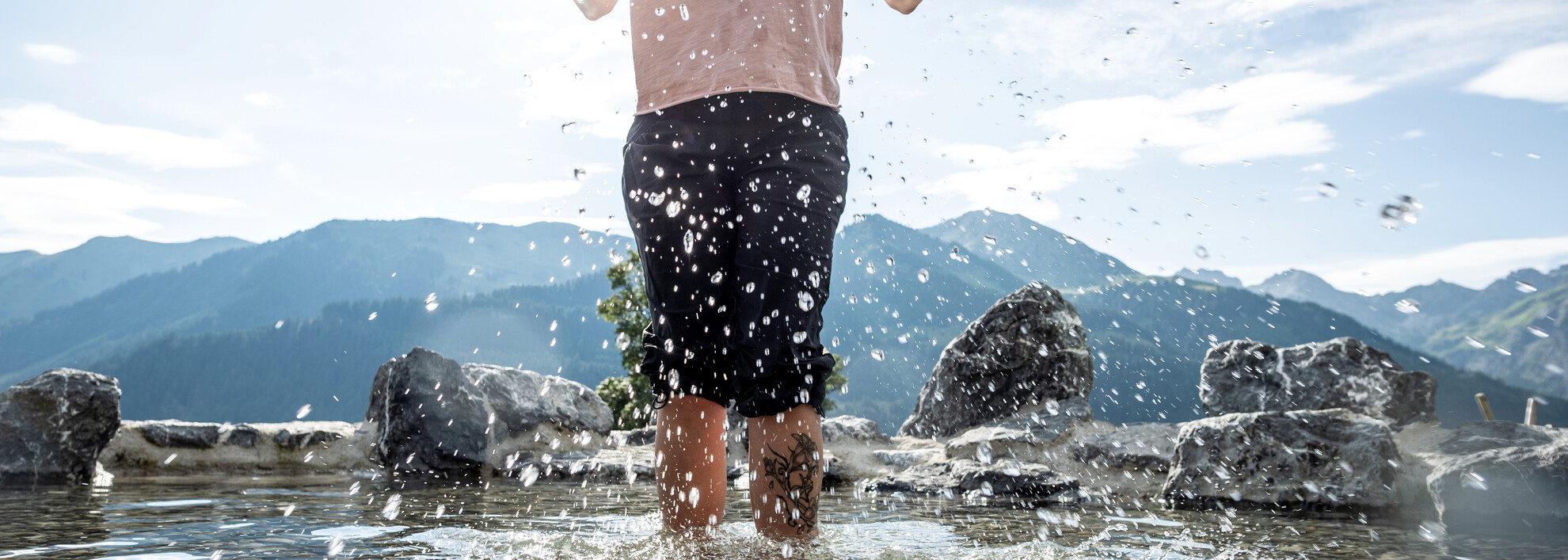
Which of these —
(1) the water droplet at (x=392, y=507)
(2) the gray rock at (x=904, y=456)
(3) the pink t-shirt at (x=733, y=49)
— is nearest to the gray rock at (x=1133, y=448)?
(2) the gray rock at (x=904, y=456)

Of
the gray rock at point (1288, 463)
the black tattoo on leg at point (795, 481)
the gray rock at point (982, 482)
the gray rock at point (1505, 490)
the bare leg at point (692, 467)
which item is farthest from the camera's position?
the gray rock at point (982, 482)

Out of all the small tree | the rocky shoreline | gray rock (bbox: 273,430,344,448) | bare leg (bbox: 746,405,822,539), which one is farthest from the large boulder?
the small tree

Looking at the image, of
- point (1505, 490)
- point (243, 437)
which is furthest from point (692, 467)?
point (243, 437)

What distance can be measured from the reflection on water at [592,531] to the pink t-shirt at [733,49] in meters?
1.15

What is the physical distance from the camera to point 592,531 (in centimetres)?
261

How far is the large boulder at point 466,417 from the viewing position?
671 cm

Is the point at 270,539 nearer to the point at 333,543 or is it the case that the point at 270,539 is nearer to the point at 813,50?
the point at 333,543

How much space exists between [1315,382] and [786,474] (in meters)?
5.87

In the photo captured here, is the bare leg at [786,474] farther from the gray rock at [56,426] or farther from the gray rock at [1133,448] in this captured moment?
the gray rock at [56,426]

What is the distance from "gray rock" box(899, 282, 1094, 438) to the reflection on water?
143 inches

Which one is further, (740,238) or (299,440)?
(299,440)

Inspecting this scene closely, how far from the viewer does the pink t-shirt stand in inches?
84.2

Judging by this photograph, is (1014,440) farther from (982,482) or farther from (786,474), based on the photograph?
(786,474)

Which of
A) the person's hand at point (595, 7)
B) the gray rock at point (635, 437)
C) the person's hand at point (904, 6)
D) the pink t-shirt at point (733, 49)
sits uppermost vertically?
the person's hand at point (595, 7)
